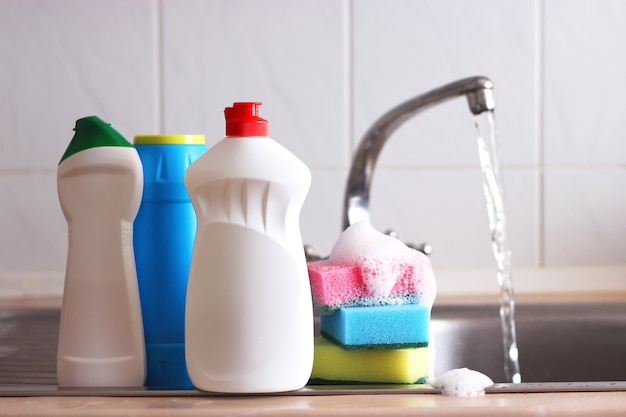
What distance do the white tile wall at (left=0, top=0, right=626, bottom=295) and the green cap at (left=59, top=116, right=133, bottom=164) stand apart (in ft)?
2.06

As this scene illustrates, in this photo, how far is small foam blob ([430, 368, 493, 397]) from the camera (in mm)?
598

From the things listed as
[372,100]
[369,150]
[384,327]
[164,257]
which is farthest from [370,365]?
[372,100]

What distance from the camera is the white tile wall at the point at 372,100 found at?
4.13 feet

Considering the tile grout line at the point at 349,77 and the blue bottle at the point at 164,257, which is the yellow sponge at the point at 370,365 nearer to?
the blue bottle at the point at 164,257

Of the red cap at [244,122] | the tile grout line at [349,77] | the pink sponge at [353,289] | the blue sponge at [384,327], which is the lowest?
the blue sponge at [384,327]

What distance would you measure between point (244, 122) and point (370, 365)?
0.20m

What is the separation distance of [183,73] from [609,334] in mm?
681

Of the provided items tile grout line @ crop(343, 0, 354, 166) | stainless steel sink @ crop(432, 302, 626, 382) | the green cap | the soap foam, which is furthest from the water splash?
the green cap

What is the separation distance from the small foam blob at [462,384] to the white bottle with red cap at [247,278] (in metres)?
0.10

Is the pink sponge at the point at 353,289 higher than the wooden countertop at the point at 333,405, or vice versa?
the pink sponge at the point at 353,289

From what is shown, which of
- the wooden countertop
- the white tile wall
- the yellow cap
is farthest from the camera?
the white tile wall

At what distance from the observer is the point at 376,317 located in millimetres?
614

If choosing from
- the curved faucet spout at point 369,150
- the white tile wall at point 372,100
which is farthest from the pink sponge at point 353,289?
the white tile wall at point 372,100

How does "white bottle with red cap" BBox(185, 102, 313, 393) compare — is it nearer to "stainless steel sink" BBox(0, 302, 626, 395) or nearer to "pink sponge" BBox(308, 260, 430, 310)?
"pink sponge" BBox(308, 260, 430, 310)
